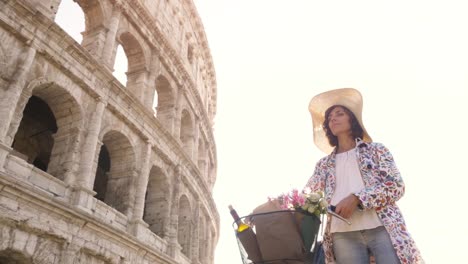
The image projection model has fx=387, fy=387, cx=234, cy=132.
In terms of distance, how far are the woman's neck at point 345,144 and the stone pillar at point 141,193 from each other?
8.61m

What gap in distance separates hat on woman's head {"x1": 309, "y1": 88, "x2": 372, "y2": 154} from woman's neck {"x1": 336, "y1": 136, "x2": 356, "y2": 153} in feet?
0.34

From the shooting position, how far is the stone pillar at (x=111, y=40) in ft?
38.0

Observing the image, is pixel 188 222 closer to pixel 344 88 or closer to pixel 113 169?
pixel 113 169

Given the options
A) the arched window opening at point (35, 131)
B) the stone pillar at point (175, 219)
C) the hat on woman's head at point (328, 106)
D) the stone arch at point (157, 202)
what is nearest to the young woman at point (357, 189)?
the hat on woman's head at point (328, 106)

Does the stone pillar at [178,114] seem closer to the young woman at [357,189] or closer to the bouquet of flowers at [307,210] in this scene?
the young woman at [357,189]

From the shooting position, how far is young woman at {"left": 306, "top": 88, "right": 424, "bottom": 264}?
2419 mm

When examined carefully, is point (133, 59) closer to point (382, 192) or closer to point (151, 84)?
point (151, 84)

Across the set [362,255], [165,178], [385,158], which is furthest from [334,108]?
[165,178]

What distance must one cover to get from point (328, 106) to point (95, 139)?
8.10m

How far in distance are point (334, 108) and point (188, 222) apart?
12.8 metres

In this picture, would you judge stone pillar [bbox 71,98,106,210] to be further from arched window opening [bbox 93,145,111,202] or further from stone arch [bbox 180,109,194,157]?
stone arch [bbox 180,109,194,157]

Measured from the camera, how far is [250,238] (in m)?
2.46

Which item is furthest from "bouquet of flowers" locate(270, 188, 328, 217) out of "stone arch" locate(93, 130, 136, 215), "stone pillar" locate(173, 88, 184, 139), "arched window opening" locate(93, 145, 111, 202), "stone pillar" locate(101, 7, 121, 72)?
"stone pillar" locate(173, 88, 184, 139)

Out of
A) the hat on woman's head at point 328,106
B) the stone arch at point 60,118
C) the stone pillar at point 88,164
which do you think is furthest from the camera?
the stone arch at point 60,118
